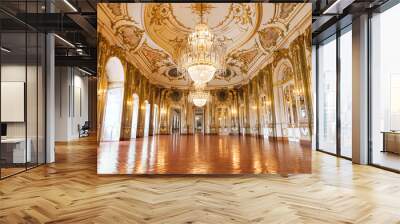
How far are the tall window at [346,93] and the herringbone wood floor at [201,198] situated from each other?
87.4 inches

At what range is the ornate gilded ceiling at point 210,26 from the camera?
18.7 ft

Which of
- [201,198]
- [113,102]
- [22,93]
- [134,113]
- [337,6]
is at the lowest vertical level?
[201,198]

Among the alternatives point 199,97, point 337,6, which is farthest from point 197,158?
point 337,6

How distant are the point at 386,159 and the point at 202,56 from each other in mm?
5357

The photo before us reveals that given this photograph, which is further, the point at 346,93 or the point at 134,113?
the point at 346,93

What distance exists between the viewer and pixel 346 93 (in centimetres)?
854

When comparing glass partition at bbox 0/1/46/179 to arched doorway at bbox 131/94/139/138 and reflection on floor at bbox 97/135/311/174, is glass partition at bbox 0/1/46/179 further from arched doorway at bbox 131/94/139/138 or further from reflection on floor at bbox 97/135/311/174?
arched doorway at bbox 131/94/139/138

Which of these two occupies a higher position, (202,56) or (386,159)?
(202,56)

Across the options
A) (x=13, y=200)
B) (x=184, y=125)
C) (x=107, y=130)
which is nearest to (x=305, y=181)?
(x=184, y=125)

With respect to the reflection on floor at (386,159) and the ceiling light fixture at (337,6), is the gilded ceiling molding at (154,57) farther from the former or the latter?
the reflection on floor at (386,159)

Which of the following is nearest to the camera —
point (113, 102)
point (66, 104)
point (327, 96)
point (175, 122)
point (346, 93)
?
point (113, 102)

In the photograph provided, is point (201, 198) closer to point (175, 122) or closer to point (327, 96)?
point (175, 122)

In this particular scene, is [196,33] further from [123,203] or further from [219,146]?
[123,203]

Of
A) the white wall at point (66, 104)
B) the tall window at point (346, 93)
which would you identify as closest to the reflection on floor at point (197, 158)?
the tall window at point (346, 93)
